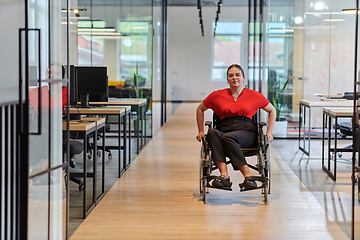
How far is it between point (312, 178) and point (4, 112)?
11.3 ft

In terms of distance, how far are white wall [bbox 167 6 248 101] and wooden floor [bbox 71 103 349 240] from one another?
13.6m

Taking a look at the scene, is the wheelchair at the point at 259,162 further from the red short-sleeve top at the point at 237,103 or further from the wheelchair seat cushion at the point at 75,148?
the wheelchair seat cushion at the point at 75,148

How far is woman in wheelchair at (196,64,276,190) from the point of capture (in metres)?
3.67

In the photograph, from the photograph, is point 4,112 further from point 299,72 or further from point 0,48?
point 299,72

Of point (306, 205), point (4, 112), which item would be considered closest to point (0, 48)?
point (4, 112)

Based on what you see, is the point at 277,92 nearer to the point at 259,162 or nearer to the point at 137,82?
the point at 137,82

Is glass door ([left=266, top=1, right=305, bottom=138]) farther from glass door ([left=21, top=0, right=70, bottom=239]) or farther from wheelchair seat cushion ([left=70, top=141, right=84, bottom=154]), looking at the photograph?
glass door ([left=21, top=0, right=70, bottom=239])

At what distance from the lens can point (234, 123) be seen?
3871mm

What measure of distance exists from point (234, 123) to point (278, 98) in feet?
12.7

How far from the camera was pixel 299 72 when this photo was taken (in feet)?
24.9

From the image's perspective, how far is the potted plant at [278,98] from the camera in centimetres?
749

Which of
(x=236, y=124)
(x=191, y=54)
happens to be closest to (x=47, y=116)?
(x=236, y=124)

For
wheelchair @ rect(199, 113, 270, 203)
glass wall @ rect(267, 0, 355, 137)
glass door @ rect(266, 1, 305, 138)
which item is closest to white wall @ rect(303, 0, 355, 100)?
glass wall @ rect(267, 0, 355, 137)

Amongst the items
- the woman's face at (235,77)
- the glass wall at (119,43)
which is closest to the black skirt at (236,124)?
the woman's face at (235,77)
